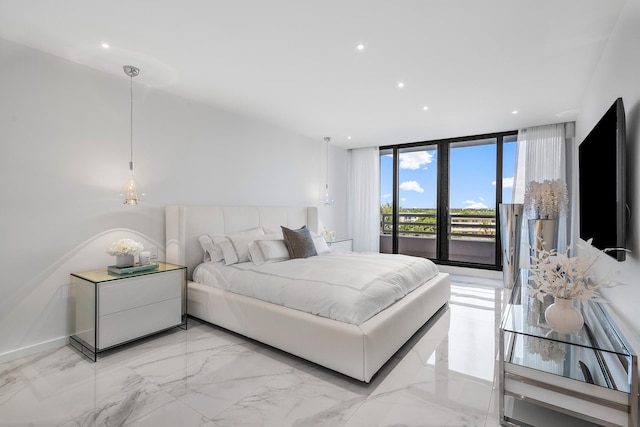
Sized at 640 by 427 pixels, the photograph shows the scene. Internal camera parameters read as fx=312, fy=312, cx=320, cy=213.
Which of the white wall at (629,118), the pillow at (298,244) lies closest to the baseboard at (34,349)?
the pillow at (298,244)

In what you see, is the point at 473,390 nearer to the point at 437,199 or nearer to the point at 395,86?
the point at 395,86

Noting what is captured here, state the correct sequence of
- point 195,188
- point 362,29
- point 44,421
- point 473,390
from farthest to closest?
point 195,188
point 362,29
point 473,390
point 44,421

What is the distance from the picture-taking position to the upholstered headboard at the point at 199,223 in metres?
3.35

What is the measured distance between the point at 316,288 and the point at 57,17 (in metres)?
2.66

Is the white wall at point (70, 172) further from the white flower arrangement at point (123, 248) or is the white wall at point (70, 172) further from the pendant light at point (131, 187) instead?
the white flower arrangement at point (123, 248)

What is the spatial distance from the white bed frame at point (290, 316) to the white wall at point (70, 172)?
1.00ft

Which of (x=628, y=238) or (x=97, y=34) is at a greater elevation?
(x=97, y=34)

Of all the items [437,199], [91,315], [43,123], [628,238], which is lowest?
[91,315]

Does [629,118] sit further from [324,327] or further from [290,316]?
[290,316]

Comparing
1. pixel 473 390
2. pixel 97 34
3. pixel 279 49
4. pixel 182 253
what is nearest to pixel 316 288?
pixel 473 390

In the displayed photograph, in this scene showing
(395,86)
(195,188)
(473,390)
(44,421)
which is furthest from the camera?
(195,188)

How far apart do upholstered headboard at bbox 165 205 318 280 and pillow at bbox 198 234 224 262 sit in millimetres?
55

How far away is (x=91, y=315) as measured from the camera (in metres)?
2.50

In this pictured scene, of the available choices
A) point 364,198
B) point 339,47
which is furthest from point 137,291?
point 364,198
